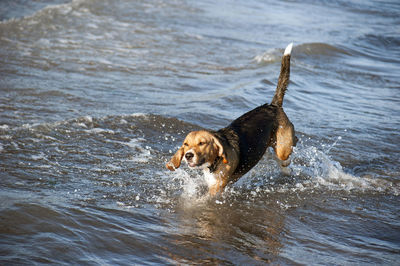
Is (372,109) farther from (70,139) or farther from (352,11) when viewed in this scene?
(352,11)

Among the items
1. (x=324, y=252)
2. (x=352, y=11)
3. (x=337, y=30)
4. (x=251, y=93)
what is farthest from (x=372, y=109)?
(x=352, y=11)

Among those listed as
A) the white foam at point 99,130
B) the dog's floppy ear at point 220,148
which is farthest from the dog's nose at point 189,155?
the white foam at point 99,130

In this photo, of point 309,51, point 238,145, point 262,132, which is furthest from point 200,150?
point 309,51

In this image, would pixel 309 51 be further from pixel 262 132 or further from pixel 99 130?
pixel 262 132

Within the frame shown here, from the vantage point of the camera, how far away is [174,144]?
7.77m

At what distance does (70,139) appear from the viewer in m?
7.25

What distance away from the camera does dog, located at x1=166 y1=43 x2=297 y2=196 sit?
18.5ft

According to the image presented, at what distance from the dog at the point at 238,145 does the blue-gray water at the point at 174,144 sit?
34 centimetres

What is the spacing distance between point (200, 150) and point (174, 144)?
87.8 inches

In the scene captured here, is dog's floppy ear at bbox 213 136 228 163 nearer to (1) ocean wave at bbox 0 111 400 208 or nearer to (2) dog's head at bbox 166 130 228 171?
(2) dog's head at bbox 166 130 228 171

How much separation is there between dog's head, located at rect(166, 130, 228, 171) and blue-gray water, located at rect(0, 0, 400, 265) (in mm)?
527

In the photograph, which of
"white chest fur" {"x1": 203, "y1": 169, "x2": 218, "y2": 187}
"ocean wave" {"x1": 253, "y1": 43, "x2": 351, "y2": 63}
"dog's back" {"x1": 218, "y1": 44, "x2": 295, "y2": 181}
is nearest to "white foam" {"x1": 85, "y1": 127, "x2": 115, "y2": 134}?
"dog's back" {"x1": 218, "y1": 44, "x2": 295, "y2": 181}

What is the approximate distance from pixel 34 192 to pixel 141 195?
1.18 metres

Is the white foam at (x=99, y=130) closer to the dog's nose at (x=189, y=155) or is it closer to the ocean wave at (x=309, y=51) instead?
the dog's nose at (x=189, y=155)
